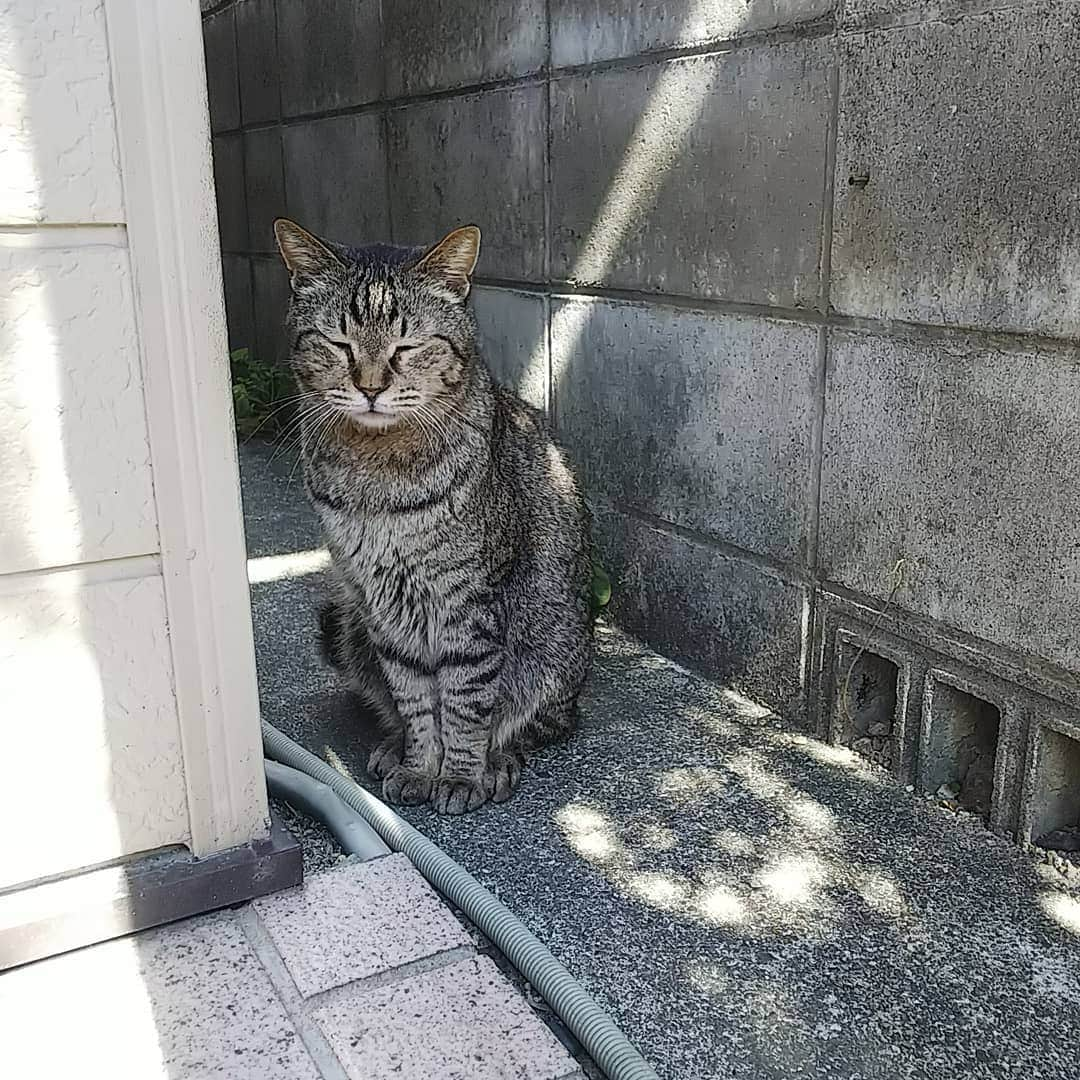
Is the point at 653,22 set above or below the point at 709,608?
above

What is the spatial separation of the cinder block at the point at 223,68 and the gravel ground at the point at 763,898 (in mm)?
4634

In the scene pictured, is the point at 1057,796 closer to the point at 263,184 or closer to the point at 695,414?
the point at 695,414

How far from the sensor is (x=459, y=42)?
4.25 meters

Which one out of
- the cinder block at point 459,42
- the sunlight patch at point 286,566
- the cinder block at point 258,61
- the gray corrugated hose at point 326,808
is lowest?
the gray corrugated hose at point 326,808

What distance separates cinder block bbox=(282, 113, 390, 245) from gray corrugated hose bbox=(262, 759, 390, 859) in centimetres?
317

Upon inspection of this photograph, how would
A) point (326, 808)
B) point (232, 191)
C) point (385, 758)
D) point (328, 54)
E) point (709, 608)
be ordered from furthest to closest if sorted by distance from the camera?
1. point (232, 191)
2. point (328, 54)
3. point (709, 608)
4. point (385, 758)
5. point (326, 808)

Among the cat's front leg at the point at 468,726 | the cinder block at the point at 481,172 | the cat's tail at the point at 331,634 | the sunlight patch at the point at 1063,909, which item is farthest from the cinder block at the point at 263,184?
the sunlight patch at the point at 1063,909

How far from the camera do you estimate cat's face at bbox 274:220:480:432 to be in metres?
2.62

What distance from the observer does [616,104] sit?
3.44 m

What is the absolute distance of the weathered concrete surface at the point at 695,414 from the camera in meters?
3.02

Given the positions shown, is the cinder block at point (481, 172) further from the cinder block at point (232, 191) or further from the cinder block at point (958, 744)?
the cinder block at point (232, 191)

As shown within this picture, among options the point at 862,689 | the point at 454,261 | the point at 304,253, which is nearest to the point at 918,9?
the point at 454,261

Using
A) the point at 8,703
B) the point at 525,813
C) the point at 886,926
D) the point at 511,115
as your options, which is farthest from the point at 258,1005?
the point at 511,115

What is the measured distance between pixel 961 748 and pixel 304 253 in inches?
78.0
